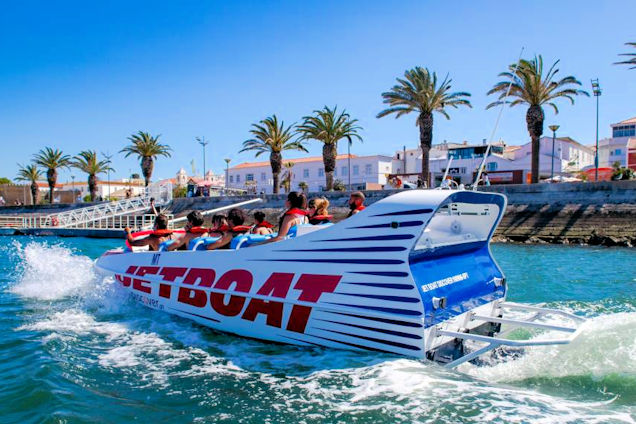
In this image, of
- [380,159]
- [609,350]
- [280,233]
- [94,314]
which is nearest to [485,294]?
[609,350]

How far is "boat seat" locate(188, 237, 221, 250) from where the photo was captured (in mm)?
7922

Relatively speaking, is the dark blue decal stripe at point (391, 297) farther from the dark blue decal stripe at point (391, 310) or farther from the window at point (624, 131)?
the window at point (624, 131)

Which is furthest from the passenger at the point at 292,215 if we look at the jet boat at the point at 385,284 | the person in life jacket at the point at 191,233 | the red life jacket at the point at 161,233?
the red life jacket at the point at 161,233

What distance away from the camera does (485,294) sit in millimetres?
6180

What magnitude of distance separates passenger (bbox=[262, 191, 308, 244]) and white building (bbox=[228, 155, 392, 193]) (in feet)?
157

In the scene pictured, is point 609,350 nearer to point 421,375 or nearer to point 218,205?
point 421,375

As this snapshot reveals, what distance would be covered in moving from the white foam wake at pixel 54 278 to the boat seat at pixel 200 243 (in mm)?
3255

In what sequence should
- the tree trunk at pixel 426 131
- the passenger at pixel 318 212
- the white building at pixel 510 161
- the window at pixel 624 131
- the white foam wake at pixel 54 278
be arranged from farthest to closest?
the window at pixel 624 131 → the white building at pixel 510 161 → the tree trunk at pixel 426 131 → the white foam wake at pixel 54 278 → the passenger at pixel 318 212

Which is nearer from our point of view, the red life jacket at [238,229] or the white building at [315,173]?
the red life jacket at [238,229]

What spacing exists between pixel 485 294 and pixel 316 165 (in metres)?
62.8

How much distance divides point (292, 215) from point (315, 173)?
61682 millimetres

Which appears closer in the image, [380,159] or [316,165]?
[380,159]

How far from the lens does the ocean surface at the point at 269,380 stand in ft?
14.5

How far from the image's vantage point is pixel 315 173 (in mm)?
68375
